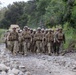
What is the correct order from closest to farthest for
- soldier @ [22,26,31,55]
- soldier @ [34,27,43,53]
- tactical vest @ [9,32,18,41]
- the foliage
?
tactical vest @ [9,32,18,41], soldier @ [22,26,31,55], soldier @ [34,27,43,53], the foliage

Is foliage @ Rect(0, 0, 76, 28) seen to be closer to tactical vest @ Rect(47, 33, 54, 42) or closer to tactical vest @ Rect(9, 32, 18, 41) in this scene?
tactical vest @ Rect(47, 33, 54, 42)

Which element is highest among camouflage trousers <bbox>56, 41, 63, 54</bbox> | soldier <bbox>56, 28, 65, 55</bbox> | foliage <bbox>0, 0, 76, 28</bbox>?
foliage <bbox>0, 0, 76, 28</bbox>

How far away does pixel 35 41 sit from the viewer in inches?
1142

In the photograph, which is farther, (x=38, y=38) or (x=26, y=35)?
(x=38, y=38)

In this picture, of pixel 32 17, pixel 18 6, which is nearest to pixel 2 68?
pixel 32 17

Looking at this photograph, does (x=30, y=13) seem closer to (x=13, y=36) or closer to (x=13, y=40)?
(x=13, y=40)

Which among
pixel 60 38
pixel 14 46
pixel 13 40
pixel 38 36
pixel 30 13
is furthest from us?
pixel 30 13

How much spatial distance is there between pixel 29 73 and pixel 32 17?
68133 mm

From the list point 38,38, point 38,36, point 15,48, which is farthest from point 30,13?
point 15,48

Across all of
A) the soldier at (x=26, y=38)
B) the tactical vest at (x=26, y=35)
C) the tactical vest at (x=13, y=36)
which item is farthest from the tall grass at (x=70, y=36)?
the tactical vest at (x=13, y=36)

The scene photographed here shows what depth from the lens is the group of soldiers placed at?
2655 cm

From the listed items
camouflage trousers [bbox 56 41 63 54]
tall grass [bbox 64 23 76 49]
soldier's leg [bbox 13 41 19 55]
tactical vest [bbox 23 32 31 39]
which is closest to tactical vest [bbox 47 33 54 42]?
camouflage trousers [bbox 56 41 63 54]

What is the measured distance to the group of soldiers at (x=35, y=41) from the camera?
26.5m

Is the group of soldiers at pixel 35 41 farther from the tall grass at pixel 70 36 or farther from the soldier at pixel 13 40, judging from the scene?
the tall grass at pixel 70 36
